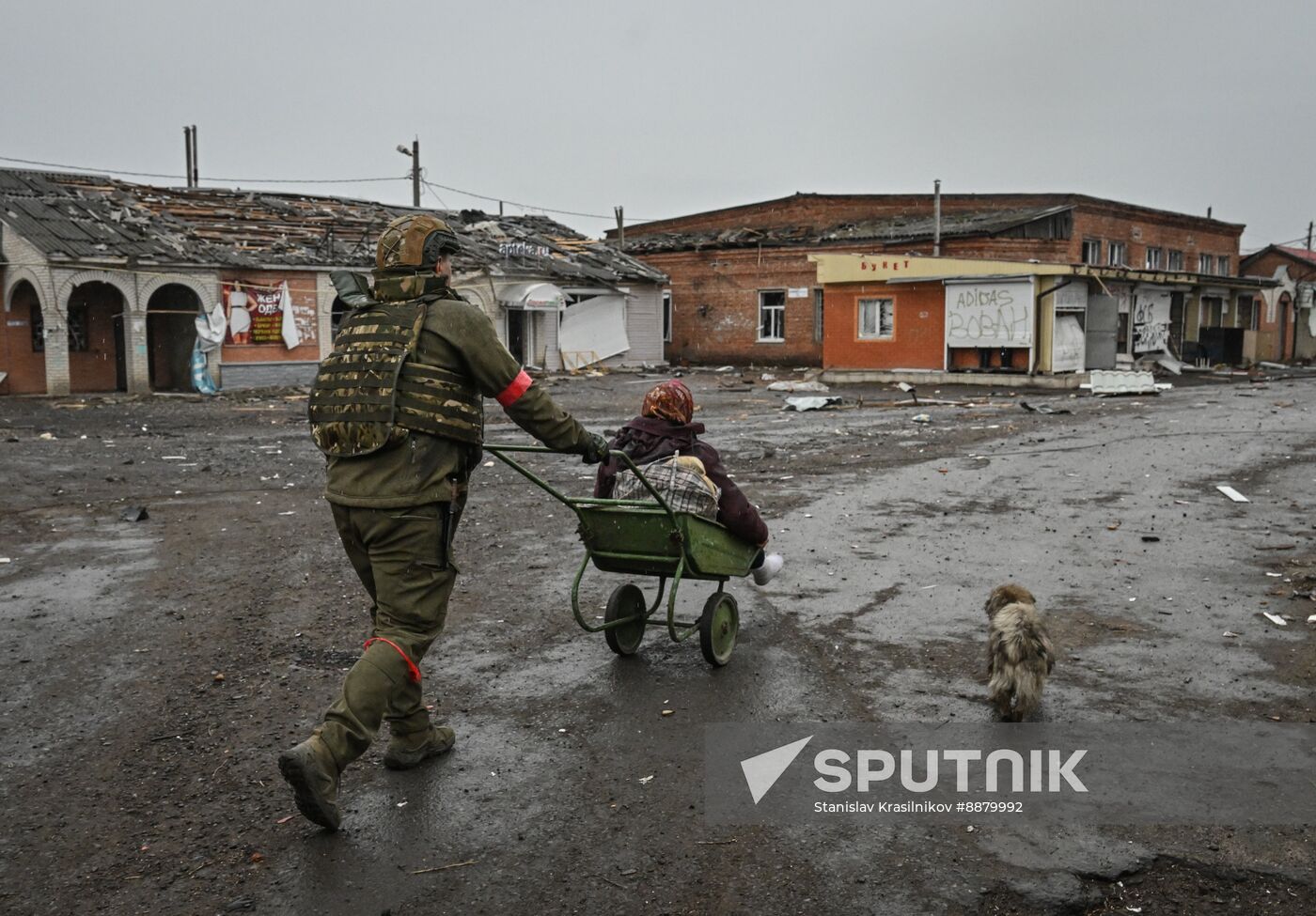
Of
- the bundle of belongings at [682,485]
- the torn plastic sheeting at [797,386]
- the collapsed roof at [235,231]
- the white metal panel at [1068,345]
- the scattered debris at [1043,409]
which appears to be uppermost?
the collapsed roof at [235,231]

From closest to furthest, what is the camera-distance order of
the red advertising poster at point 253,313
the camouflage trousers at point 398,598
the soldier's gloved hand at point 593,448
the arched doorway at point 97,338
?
the camouflage trousers at point 398,598 < the soldier's gloved hand at point 593,448 < the arched doorway at point 97,338 < the red advertising poster at point 253,313

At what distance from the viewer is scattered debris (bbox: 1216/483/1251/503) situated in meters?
9.96

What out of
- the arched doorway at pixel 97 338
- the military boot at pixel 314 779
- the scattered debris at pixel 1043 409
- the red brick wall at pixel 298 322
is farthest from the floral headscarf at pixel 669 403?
the arched doorway at pixel 97 338

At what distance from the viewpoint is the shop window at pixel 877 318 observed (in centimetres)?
2903

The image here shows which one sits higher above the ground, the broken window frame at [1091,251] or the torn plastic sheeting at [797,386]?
the broken window frame at [1091,251]

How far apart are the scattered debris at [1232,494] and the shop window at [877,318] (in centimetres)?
1867

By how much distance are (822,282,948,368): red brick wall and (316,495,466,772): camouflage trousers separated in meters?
25.3

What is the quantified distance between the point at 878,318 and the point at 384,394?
26697mm

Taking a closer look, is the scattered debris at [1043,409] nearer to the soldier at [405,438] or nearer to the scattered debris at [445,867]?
the soldier at [405,438]

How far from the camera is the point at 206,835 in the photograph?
11.7ft

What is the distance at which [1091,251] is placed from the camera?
38.9 metres

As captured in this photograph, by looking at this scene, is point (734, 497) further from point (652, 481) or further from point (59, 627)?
point (59, 627)

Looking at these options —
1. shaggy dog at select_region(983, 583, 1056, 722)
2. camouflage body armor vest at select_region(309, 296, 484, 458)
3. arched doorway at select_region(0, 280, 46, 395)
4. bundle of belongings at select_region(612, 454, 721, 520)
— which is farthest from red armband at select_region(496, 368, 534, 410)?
arched doorway at select_region(0, 280, 46, 395)

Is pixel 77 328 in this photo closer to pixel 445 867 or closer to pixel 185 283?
pixel 185 283
